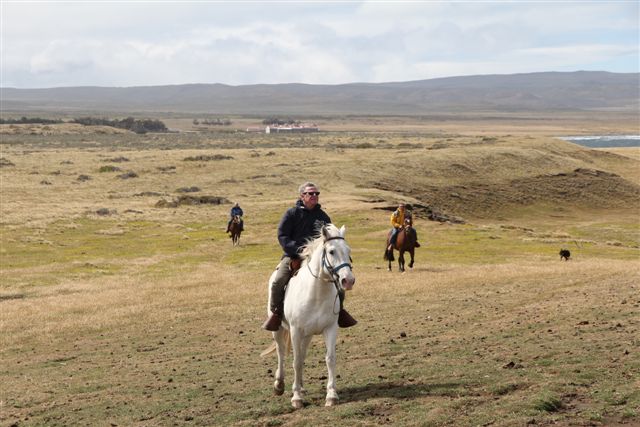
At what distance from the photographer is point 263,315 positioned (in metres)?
25.2

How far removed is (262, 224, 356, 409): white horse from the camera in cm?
1263

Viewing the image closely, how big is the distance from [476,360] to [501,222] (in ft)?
198

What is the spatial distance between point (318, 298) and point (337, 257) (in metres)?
1.10

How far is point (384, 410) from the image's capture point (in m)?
12.9

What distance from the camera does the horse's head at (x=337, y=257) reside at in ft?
40.0

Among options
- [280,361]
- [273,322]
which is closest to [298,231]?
[273,322]

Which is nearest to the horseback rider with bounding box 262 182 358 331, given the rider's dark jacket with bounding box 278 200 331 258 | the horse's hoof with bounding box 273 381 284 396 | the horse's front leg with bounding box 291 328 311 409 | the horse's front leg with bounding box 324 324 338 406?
the rider's dark jacket with bounding box 278 200 331 258

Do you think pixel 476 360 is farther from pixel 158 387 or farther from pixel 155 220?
pixel 155 220

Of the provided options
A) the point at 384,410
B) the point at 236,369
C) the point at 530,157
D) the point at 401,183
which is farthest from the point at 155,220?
the point at 530,157

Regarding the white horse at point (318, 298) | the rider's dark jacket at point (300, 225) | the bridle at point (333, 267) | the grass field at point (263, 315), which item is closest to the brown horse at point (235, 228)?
the grass field at point (263, 315)

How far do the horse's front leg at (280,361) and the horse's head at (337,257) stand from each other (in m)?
2.55

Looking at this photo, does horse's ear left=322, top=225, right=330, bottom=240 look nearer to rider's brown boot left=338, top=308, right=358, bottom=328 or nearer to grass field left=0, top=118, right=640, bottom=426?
rider's brown boot left=338, top=308, right=358, bottom=328

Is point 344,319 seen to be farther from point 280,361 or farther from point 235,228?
point 235,228

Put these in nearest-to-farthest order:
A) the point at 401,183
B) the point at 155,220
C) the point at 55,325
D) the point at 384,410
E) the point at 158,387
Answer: the point at 384,410, the point at 158,387, the point at 55,325, the point at 155,220, the point at 401,183
